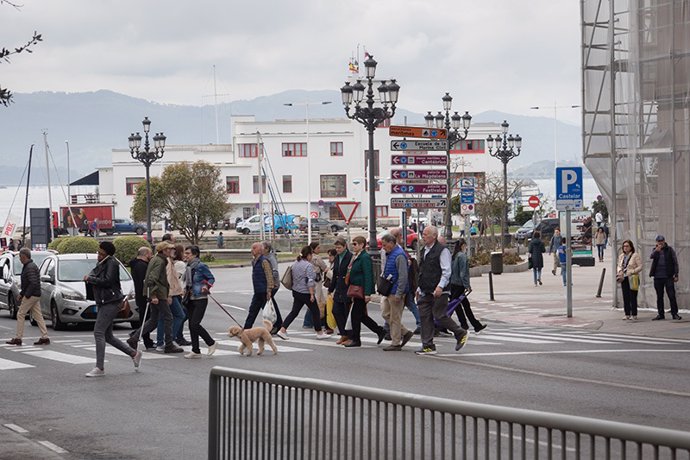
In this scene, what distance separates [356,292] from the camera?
19.8m

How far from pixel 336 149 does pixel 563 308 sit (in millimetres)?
86895

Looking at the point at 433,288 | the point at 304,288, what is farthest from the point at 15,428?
the point at 304,288

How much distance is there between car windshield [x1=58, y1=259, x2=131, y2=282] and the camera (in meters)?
26.9

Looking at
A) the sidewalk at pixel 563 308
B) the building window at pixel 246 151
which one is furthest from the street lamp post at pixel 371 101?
the building window at pixel 246 151

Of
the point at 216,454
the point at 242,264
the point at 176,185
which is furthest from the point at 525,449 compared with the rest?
the point at 176,185

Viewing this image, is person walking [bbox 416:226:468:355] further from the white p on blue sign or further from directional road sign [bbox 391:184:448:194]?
directional road sign [bbox 391:184:448:194]

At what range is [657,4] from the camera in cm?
2725

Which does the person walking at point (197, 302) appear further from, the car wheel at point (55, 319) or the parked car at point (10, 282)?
the parked car at point (10, 282)

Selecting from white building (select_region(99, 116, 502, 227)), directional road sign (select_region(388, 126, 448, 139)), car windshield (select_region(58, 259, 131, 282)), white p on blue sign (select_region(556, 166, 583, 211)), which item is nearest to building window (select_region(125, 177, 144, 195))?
white building (select_region(99, 116, 502, 227))

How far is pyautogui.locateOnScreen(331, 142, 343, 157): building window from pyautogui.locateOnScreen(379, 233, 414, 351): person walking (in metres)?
96.5

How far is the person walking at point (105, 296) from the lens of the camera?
1623cm

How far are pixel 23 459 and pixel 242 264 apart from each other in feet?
175

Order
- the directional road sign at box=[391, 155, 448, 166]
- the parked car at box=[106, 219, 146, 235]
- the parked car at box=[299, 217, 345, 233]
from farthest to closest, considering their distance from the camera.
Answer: the parked car at box=[106, 219, 146, 235] < the parked car at box=[299, 217, 345, 233] < the directional road sign at box=[391, 155, 448, 166]

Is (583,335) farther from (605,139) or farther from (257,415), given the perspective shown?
(257,415)
